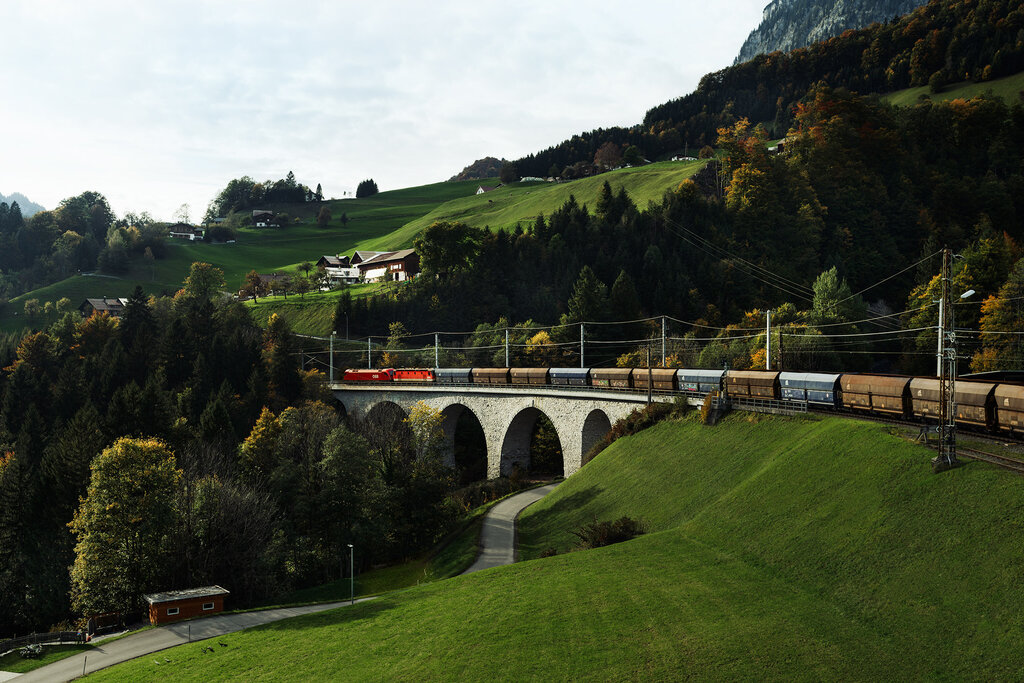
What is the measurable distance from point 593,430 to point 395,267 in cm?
9672

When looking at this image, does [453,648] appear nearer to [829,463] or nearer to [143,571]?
[829,463]

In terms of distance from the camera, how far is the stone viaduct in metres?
62.2

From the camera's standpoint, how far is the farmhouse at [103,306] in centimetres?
13712

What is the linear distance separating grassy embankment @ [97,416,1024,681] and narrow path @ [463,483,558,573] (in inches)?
280

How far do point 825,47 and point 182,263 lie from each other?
175600 millimetres

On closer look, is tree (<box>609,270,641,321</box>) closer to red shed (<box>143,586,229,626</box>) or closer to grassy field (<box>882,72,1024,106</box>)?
red shed (<box>143,586,229,626</box>)

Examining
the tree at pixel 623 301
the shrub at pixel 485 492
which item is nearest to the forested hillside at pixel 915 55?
the tree at pixel 623 301

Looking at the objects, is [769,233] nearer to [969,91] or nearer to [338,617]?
[969,91]

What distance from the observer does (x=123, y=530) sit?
145 ft

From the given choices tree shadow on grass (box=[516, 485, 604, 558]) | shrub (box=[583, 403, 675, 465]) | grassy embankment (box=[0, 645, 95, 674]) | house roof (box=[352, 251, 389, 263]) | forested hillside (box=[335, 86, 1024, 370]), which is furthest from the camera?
house roof (box=[352, 251, 389, 263])

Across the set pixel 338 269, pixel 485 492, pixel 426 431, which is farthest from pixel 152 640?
pixel 338 269

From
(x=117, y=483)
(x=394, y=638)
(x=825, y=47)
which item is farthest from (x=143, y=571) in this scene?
(x=825, y=47)

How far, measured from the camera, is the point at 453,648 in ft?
85.6

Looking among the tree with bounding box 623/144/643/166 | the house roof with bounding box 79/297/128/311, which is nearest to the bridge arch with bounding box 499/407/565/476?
the house roof with bounding box 79/297/128/311
